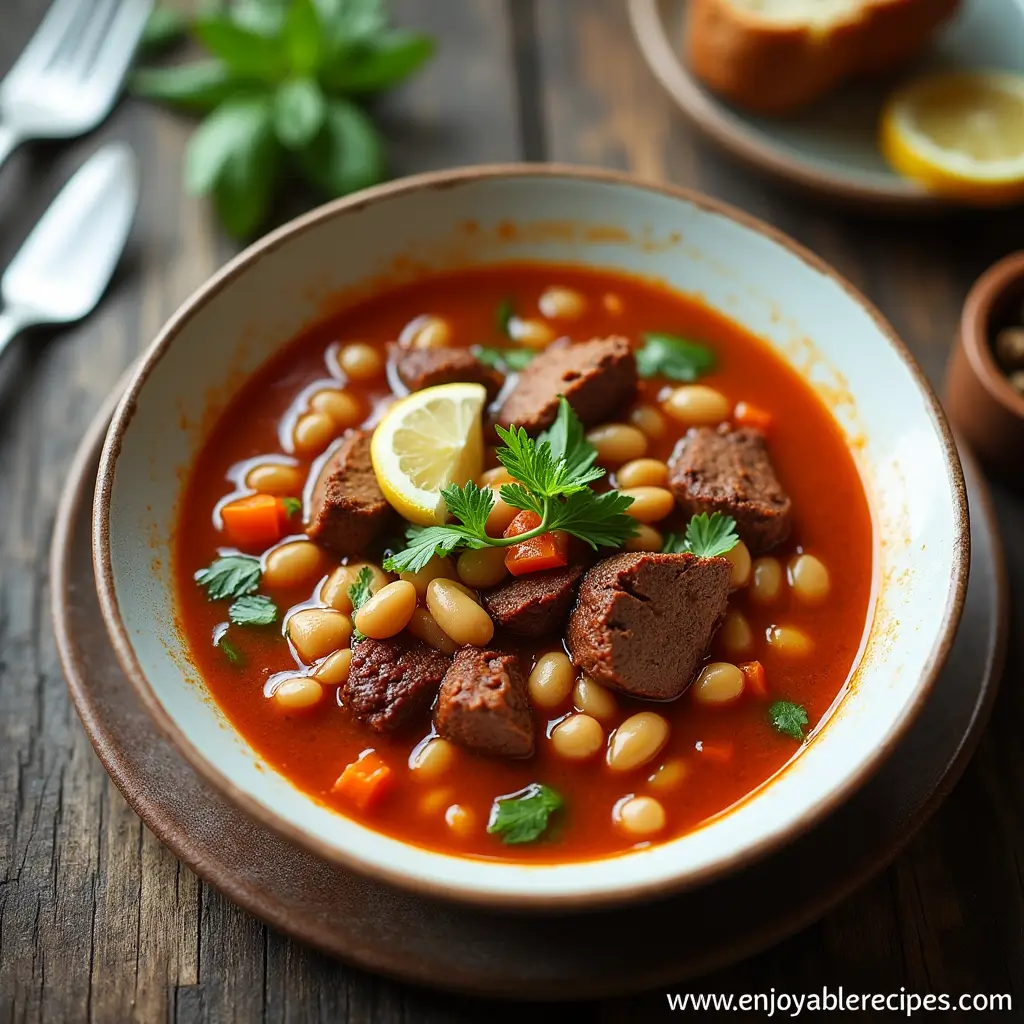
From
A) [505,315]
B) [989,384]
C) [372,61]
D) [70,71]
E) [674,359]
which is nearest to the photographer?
[989,384]

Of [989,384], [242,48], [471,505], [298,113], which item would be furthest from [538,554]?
[242,48]

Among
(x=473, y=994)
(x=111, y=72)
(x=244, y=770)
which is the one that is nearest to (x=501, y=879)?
(x=473, y=994)

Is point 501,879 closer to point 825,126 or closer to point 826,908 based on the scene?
point 826,908

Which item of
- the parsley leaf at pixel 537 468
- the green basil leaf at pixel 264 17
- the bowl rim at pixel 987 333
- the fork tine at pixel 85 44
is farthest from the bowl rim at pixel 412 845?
the fork tine at pixel 85 44

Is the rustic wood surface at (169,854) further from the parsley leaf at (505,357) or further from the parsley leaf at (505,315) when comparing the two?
the parsley leaf at (505,357)

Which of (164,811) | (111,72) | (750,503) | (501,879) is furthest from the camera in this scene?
(111,72)

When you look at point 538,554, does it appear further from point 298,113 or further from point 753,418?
point 298,113

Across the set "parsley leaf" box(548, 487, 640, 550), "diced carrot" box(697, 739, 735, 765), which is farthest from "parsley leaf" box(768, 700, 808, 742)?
"parsley leaf" box(548, 487, 640, 550)
